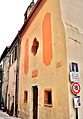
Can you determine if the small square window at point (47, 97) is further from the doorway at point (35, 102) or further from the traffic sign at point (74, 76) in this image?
the traffic sign at point (74, 76)

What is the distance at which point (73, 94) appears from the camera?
24.9 feet

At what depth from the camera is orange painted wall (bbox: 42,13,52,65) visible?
961cm

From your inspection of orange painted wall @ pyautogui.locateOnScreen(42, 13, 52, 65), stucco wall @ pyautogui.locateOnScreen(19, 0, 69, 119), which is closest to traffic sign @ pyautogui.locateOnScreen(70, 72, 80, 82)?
stucco wall @ pyautogui.locateOnScreen(19, 0, 69, 119)

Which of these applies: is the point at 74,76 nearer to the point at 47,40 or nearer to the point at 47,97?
the point at 47,97

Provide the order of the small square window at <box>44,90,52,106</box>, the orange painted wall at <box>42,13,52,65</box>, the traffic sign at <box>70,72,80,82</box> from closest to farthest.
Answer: the traffic sign at <box>70,72,80,82</box> < the small square window at <box>44,90,52,106</box> < the orange painted wall at <box>42,13,52,65</box>

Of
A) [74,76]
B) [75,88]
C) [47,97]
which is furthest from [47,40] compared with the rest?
[75,88]

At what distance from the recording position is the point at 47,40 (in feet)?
32.6

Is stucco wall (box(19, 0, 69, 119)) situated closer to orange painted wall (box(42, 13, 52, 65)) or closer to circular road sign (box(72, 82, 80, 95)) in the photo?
orange painted wall (box(42, 13, 52, 65))

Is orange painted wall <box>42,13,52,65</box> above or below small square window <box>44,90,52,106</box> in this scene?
above

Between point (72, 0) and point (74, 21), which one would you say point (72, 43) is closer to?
point (74, 21)

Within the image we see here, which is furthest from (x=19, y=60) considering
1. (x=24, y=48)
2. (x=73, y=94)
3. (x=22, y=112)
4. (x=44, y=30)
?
(x=73, y=94)

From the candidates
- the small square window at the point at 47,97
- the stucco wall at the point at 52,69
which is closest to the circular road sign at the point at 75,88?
the stucco wall at the point at 52,69

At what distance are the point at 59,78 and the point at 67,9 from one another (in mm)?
2910

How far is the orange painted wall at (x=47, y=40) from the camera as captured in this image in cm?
961
